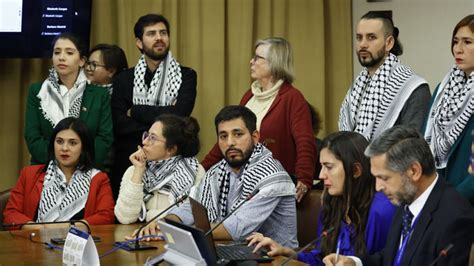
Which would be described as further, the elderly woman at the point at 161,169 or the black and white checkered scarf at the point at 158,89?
the black and white checkered scarf at the point at 158,89

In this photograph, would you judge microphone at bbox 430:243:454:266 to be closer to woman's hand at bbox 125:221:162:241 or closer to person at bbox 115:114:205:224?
woman's hand at bbox 125:221:162:241

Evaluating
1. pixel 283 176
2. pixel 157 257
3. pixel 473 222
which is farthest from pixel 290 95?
pixel 473 222

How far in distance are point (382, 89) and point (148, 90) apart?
1480 millimetres

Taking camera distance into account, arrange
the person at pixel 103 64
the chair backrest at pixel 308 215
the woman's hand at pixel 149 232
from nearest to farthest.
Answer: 1. the woman's hand at pixel 149 232
2. the chair backrest at pixel 308 215
3. the person at pixel 103 64

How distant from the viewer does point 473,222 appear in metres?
3.24

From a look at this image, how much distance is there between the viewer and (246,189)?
4.46 m

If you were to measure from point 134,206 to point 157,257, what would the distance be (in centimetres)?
118

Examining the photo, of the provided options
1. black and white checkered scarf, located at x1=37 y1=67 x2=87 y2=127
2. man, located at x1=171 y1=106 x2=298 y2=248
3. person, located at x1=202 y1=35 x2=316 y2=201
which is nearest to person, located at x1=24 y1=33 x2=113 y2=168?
black and white checkered scarf, located at x1=37 y1=67 x2=87 y2=127

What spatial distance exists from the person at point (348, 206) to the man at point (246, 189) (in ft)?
1.27

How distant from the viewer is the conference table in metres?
3.84

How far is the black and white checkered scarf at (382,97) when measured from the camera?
→ 4754 mm

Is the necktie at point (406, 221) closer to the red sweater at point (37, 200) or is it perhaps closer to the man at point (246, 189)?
the man at point (246, 189)

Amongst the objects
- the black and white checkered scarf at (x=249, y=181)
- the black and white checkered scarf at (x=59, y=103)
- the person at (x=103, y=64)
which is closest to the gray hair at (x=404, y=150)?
the black and white checkered scarf at (x=249, y=181)

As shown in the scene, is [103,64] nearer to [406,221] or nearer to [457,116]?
[457,116]
